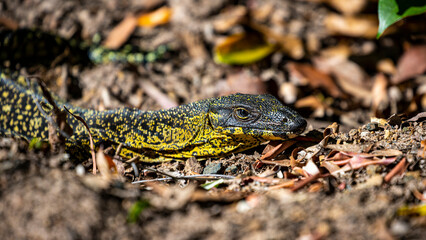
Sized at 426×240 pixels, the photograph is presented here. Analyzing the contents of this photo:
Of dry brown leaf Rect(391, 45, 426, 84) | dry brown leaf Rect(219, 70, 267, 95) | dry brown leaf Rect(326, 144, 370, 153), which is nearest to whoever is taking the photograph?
dry brown leaf Rect(326, 144, 370, 153)

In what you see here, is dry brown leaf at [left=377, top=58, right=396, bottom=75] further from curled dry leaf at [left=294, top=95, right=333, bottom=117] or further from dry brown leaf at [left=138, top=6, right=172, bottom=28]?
dry brown leaf at [left=138, top=6, right=172, bottom=28]

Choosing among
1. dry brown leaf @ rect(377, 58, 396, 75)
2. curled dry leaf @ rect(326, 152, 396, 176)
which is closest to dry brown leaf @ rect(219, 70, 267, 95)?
dry brown leaf @ rect(377, 58, 396, 75)

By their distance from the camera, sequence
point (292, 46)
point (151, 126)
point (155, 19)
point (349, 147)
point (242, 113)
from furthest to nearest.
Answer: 1. point (155, 19)
2. point (292, 46)
3. point (151, 126)
4. point (242, 113)
5. point (349, 147)

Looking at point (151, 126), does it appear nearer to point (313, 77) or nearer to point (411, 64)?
point (313, 77)

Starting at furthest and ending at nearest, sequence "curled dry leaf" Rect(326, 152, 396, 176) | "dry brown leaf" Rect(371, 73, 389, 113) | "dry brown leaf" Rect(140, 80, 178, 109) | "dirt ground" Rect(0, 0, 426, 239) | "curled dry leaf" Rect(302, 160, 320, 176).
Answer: "dry brown leaf" Rect(371, 73, 389, 113)
"dry brown leaf" Rect(140, 80, 178, 109)
"curled dry leaf" Rect(302, 160, 320, 176)
"curled dry leaf" Rect(326, 152, 396, 176)
"dirt ground" Rect(0, 0, 426, 239)

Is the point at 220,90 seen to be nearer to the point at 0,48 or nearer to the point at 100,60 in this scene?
the point at 100,60

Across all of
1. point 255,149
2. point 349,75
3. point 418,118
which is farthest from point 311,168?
point 349,75
